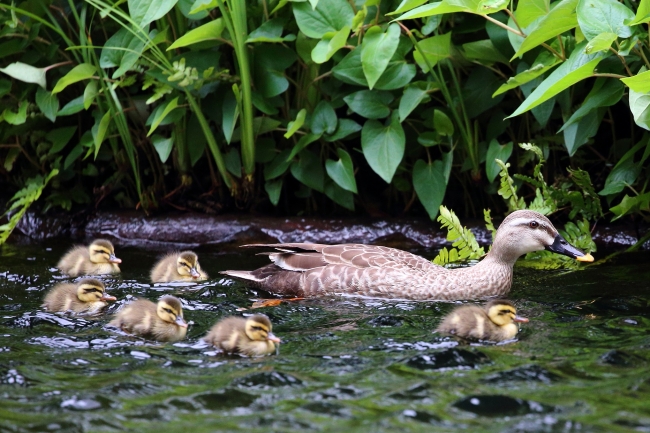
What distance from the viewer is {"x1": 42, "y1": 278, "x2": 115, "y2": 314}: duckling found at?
18.3 feet

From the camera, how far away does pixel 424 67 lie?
22.5 ft

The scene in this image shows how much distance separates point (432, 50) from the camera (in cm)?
684

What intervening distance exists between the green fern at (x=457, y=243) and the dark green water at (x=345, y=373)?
0.81 meters

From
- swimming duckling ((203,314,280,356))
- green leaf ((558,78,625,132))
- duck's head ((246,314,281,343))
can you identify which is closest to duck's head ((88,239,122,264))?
swimming duckling ((203,314,280,356))

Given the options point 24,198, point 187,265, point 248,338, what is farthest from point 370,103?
point 24,198

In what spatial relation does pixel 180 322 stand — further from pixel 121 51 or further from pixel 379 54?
pixel 121 51

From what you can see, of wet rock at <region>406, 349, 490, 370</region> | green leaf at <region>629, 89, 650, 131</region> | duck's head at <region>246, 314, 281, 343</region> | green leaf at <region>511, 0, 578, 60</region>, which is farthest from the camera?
green leaf at <region>511, 0, 578, 60</region>

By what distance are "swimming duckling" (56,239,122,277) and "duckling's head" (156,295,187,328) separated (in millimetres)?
1753

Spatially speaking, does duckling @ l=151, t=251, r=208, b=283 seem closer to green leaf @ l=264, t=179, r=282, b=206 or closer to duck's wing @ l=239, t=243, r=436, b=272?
duck's wing @ l=239, t=243, r=436, b=272

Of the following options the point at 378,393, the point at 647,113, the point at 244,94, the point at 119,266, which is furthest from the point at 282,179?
the point at 378,393

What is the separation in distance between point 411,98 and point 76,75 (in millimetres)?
2729

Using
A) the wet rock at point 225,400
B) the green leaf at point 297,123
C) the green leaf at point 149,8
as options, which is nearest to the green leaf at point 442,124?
the green leaf at point 297,123

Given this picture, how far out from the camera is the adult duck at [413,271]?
19.8ft

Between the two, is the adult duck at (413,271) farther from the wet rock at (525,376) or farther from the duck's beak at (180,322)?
the wet rock at (525,376)
